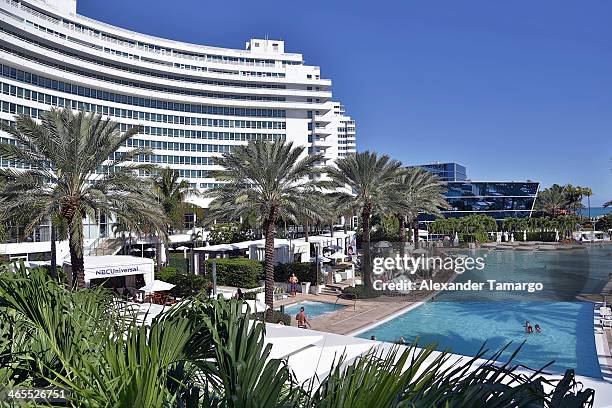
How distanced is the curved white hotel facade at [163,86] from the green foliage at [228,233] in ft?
33.8

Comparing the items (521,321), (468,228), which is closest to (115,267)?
(521,321)

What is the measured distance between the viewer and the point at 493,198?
92.2 metres

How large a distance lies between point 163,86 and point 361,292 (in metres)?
48.6

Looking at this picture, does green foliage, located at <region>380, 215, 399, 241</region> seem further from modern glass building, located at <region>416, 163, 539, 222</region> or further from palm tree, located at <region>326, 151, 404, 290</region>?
modern glass building, located at <region>416, 163, 539, 222</region>

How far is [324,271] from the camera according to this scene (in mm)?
33219

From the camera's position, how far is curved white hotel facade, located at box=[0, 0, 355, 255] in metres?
51.2

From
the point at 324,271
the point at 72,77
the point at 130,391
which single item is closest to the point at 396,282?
the point at 324,271

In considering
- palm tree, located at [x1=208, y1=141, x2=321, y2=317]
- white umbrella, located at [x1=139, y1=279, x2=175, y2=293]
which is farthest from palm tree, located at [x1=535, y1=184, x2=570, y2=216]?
white umbrella, located at [x1=139, y1=279, x2=175, y2=293]

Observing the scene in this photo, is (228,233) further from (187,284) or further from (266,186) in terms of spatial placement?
(266,186)

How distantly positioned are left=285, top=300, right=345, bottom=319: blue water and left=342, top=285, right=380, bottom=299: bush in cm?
201

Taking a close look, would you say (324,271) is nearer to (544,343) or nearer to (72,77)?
(544,343)

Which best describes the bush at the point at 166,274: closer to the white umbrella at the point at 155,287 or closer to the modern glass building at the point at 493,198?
the white umbrella at the point at 155,287

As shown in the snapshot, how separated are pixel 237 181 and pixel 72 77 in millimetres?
40028

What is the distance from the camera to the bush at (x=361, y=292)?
28.2m
